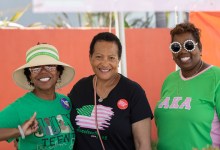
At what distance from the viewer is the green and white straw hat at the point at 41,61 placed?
2.78 meters

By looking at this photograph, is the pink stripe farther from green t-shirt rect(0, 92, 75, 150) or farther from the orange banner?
the orange banner

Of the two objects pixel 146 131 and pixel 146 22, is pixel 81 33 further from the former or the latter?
pixel 146 22

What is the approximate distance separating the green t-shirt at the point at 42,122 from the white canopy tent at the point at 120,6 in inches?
44.5

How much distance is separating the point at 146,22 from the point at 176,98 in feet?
36.8

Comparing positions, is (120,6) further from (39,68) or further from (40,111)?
(40,111)

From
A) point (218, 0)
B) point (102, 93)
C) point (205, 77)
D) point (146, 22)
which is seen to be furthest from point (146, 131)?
point (146, 22)

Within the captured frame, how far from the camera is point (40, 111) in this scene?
2736 mm

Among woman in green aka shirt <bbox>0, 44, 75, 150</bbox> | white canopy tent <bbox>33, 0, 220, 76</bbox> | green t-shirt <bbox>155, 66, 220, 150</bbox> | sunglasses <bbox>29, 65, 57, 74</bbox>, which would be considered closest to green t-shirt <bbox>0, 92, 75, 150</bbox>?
woman in green aka shirt <bbox>0, 44, 75, 150</bbox>

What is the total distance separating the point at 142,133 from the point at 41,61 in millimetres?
788

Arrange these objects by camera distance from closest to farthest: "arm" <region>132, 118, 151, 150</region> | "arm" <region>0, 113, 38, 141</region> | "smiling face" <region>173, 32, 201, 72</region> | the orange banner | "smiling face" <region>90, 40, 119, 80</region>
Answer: "arm" <region>0, 113, 38, 141</region>, "arm" <region>132, 118, 151, 150</region>, "smiling face" <region>90, 40, 119, 80</region>, "smiling face" <region>173, 32, 201, 72</region>, the orange banner

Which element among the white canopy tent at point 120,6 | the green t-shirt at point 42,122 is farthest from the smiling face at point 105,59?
the white canopy tent at point 120,6

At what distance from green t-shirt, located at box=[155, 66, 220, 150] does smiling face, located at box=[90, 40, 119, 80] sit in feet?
1.72

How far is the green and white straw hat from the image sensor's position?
278 cm

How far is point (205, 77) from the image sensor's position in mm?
2920
